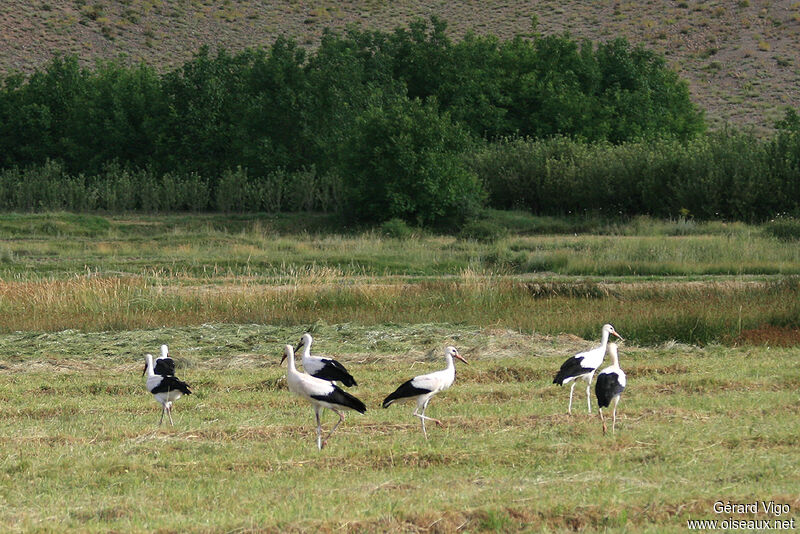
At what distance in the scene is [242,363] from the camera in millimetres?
17438

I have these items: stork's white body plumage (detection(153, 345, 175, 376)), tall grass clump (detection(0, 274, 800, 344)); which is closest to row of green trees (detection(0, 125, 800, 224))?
tall grass clump (detection(0, 274, 800, 344))

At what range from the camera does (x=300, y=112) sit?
5609cm

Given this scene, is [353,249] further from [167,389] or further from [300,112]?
[167,389]

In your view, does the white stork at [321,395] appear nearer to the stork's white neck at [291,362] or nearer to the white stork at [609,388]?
the stork's white neck at [291,362]

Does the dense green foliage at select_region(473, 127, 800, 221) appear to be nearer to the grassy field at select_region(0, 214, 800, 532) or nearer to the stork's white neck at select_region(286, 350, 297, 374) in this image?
the grassy field at select_region(0, 214, 800, 532)

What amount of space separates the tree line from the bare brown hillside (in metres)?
9.77

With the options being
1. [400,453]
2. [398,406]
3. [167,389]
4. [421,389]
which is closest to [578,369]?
[421,389]

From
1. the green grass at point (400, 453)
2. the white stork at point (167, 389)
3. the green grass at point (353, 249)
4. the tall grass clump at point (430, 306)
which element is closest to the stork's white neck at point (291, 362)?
the green grass at point (400, 453)

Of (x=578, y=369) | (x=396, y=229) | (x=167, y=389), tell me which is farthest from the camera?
(x=396, y=229)

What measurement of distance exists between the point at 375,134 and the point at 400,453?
122 ft

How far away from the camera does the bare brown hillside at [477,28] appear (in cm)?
7738

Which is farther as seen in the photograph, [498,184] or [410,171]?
[498,184]

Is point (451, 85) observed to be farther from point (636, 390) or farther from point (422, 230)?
point (636, 390)

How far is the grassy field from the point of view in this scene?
8.33 meters
